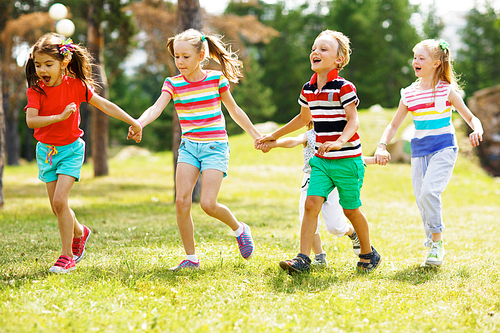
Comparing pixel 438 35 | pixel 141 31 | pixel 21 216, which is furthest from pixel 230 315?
pixel 438 35

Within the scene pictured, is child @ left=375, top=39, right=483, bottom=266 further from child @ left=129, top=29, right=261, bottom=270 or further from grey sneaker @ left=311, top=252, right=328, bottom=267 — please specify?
child @ left=129, top=29, right=261, bottom=270

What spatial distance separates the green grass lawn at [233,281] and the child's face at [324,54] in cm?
180

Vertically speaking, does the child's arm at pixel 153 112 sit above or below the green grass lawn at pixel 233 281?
above

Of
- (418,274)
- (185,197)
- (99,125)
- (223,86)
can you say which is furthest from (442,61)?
(99,125)

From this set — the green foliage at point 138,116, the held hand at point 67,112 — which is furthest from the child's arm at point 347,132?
the green foliage at point 138,116

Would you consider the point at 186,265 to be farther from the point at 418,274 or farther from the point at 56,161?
the point at 418,274

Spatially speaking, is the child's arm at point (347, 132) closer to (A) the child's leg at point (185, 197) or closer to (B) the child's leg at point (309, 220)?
(B) the child's leg at point (309, 220)

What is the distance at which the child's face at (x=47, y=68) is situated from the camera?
3949 mm

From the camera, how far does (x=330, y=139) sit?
4.06 meters

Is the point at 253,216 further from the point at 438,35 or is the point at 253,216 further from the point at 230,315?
the point at 438,35

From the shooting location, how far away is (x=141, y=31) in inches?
626

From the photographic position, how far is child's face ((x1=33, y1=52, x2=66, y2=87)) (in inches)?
155

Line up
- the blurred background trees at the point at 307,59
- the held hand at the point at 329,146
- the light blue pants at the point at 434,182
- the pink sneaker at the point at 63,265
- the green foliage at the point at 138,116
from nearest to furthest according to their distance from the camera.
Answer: the held hand at the point at 329,146, the pink sneaker at the point at 63,265, the light blue pants at the point at 434,182, the green foliage at the point at 138,116, the blurred background trees at the point at 307,59

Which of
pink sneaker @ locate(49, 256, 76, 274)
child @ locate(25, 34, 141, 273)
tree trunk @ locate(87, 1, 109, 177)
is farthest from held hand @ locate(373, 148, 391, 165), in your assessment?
tree trunk @ locate(87, 1, 109, 177)
